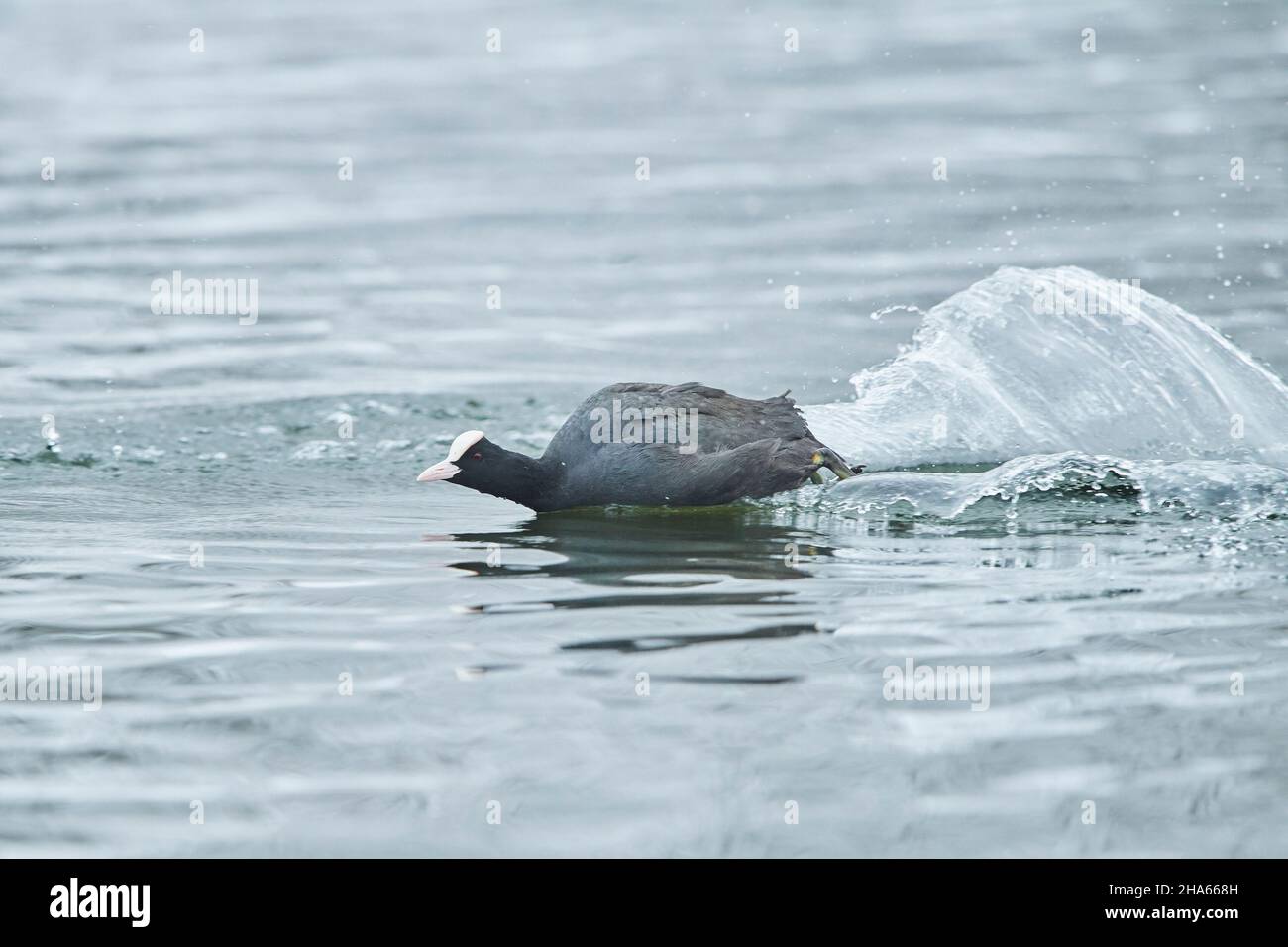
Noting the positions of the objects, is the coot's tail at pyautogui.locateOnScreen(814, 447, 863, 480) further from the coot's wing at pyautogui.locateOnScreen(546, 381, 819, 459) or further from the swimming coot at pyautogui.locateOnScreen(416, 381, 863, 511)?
the coot's wing at pyautogui.locateOnScreen(546, 381, 819, 459)

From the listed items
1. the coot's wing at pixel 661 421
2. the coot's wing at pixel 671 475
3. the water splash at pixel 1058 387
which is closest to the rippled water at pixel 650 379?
the water splash at pixel 1058 387

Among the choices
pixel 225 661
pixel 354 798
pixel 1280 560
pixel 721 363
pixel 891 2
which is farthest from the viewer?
pixel 891 2

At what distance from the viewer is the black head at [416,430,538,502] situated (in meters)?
10.5

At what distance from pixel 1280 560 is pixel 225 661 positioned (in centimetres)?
500

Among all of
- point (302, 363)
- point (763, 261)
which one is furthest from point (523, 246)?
point (302, 363)

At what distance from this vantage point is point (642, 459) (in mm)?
10344

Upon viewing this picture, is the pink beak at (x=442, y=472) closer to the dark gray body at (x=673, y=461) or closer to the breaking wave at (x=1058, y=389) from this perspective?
the dark gray body at (x=673, y=461)

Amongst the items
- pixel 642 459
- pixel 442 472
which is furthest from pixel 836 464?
pixel 442 472

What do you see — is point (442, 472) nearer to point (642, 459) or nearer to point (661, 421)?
point (642, 459)

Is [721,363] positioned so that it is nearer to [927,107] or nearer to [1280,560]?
[1280,560]

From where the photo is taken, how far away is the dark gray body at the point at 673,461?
10.4 metres

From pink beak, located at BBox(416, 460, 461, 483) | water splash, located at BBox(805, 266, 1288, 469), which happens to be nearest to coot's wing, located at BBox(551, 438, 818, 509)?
pink beak, located at BBox(416, 460, 461, 483)

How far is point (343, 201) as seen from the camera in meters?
18.8

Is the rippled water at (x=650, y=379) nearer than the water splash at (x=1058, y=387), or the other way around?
the rippled water at (x=650, y=379)
